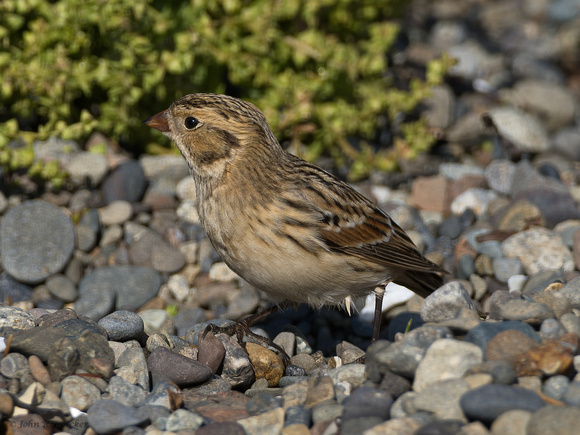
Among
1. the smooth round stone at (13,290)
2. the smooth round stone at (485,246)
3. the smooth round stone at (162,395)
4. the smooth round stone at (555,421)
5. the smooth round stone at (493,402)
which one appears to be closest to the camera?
the smooth round stone at (555,421)

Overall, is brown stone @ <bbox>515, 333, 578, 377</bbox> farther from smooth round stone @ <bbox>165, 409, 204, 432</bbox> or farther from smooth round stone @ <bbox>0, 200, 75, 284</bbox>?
smooth round stone @ <bbox>0, 200, 75, 284</bbox>

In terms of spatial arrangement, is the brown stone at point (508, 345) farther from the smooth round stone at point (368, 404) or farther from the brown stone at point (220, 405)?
the brown stone at point (220, 405)

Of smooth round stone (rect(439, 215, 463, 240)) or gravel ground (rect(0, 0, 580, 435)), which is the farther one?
smooth round stone (rect(439, 215, 463, 240))

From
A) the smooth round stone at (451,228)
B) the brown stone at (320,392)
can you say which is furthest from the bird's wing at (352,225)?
the smooth round stone at (451,228)

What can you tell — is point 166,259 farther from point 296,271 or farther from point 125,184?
point 296,271

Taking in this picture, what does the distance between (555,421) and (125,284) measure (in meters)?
3.52

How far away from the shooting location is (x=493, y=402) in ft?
10.5

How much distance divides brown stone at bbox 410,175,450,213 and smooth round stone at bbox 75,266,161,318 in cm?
248

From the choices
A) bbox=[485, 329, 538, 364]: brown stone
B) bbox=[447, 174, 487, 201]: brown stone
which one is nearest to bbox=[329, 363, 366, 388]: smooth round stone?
bbox=[485, 329, 538, 364]: brown stone

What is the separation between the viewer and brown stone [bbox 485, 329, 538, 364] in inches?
143

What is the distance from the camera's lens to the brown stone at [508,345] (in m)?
3.62

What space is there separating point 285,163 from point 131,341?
57.1 inches

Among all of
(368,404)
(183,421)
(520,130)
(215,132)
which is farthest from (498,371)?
(520,130)

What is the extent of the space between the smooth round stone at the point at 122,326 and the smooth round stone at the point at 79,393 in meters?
0.55
